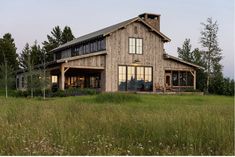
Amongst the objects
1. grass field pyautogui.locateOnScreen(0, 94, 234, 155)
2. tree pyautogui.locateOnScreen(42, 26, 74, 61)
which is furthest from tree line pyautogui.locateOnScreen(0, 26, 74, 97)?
grass field pyautogui.locateOnScreen(0, 94, 234, 155)

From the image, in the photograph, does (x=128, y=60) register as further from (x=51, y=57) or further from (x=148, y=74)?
(x=51, y=57)

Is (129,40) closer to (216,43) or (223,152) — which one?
(216,43)

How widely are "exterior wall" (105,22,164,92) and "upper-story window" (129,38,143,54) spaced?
1.05 ft

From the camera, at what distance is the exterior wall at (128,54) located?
38.4 m

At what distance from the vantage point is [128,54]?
Result: 39406 mm

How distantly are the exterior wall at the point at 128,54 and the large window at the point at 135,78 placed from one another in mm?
456

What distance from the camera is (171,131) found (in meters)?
9.45

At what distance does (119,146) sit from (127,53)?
102 ft

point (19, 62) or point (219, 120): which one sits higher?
point (19, 62)

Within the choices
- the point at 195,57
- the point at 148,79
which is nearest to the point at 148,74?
the point at 148,79

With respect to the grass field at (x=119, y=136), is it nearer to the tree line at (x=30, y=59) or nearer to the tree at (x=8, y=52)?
the tree line at (x=30, y=59)

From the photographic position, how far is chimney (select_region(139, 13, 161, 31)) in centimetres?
4641

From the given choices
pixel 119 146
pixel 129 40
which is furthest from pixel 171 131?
pixel 129 40

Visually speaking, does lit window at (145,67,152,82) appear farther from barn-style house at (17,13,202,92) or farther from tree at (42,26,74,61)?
tree at (42,26,74,61)
